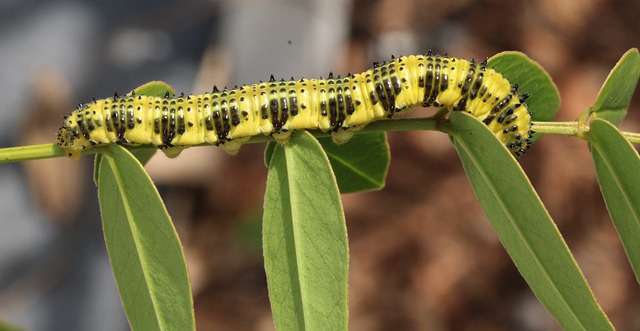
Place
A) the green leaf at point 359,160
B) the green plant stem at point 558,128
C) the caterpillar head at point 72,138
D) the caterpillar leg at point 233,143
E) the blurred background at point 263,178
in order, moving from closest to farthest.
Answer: the green plant stem at point 558,128, the caterpillar head at point 72,138, the caterpillar leg at point 233,143, the green leaf at point 359,160, the blurred background at point 263,178

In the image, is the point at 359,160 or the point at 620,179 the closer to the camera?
the point at 620,179

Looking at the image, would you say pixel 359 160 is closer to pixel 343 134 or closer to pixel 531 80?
pixel 343 134

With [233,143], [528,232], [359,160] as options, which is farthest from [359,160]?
[528,232]

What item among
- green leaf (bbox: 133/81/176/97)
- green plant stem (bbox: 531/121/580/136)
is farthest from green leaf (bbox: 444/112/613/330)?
green leaf (bbox: 133/81/176/97)

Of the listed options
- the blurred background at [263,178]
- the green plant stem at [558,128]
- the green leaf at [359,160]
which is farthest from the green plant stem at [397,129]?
the blurred background at [263,178]

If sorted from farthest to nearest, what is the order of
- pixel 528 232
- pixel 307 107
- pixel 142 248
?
pixel 307 107 < pixel 142 248 < pixel 528 232

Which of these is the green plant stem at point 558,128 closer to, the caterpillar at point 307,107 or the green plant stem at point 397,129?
the green plant stem at point 397,129
